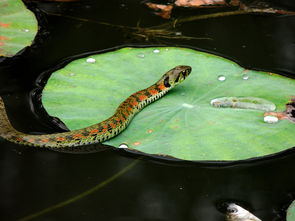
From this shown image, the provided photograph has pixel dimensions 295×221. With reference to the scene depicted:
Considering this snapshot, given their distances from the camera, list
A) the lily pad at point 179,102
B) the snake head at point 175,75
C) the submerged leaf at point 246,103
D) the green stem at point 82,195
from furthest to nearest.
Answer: the snake head at point 175,75 < the submerged leaf at point 246,103 < the lily pad at point 179,102 < the green stem at point 82,195

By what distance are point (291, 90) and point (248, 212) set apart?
195cm

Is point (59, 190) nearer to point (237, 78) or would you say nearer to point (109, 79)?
point (109, 79)

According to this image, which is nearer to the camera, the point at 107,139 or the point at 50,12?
the point at 107,139

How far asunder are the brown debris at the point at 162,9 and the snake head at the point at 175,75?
7.25ft

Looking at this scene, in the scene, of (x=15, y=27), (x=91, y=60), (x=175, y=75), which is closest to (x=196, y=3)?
(x=91, y=60)

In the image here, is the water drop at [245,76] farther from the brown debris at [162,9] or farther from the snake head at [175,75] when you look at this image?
the brown debris at [162,9]

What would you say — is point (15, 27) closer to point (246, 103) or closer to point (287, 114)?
point (246, 103)

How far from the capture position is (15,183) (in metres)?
4.57

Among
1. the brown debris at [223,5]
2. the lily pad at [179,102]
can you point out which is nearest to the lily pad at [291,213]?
the lily pad at [179,102]

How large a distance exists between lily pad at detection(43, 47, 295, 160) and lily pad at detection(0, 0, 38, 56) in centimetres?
85

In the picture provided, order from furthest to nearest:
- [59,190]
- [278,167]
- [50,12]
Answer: [50,12]
[278,167]
[59,190]

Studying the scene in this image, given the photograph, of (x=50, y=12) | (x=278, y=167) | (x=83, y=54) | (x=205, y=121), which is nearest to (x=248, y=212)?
(x=278, y=167)

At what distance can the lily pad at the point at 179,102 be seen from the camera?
15.9 feet

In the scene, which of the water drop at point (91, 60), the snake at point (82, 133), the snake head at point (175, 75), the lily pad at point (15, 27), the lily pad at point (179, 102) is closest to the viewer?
the lily pad at point (179, 102)
